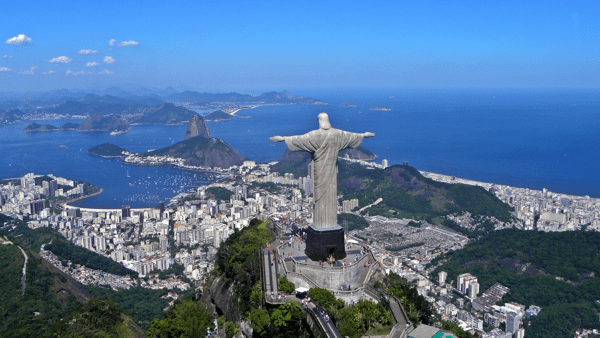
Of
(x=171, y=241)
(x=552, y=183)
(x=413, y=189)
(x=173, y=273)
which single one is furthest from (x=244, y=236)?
(x=552, y=183)

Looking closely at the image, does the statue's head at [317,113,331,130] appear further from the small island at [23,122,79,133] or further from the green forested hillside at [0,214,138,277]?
the small island at [23,122,79,133]

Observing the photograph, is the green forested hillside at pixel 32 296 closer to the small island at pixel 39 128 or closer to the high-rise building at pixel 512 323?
the high-rise building at pixel 512 323

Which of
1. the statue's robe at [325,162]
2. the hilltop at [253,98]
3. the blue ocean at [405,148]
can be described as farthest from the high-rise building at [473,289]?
the hilltop at [253,98]

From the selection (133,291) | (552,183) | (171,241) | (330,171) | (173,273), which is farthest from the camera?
(552,183)

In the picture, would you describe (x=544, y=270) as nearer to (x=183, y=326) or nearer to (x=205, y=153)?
(x=183, y=326)

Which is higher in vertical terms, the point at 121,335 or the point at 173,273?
the point at 121,335

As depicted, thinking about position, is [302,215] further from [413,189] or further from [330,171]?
[330,171]
